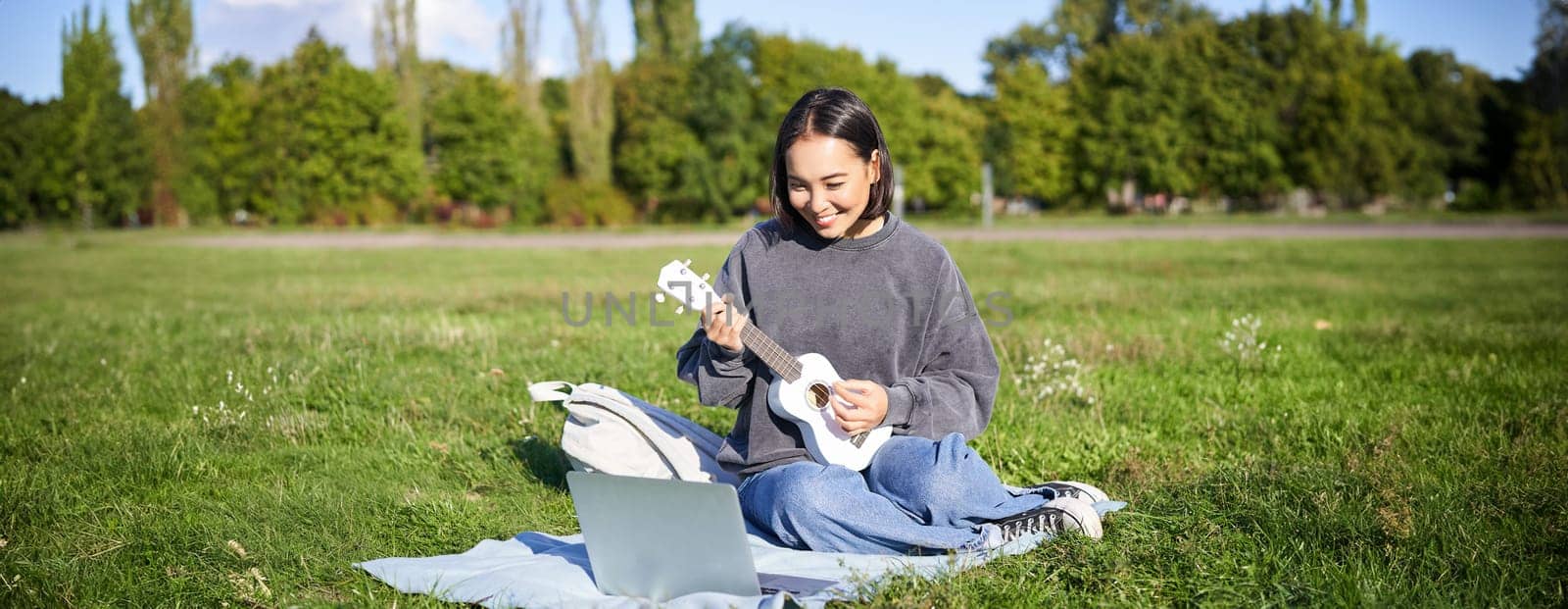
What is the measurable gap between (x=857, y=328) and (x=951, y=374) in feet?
1.23

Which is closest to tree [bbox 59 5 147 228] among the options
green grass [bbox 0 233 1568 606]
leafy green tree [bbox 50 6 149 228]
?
leafy green tree [bbox 50 6 149 228]

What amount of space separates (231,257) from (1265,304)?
19677 millimetres

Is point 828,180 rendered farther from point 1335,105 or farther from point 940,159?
point 1335,105

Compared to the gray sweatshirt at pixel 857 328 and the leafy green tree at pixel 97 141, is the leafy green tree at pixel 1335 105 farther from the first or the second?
the gray sweatshirt at pixel 857 328

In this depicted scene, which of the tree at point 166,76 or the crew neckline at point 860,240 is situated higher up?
the tree at point 166,76

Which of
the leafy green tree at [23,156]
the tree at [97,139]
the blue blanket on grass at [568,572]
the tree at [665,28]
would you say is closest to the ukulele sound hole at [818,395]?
the blue blanket on grass at [568,572]

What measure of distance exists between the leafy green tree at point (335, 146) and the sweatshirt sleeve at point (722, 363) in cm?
4283

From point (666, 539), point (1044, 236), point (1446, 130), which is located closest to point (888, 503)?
point (666, 539)

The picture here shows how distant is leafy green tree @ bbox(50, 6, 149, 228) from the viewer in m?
19.7

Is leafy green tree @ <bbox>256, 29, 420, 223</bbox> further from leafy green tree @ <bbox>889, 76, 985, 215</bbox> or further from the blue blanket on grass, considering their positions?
the blue blanket on grass

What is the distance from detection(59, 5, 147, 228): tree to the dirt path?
13.4 ft

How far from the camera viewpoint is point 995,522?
3760 mm

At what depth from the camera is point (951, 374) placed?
386cm

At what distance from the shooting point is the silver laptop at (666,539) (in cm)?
298
